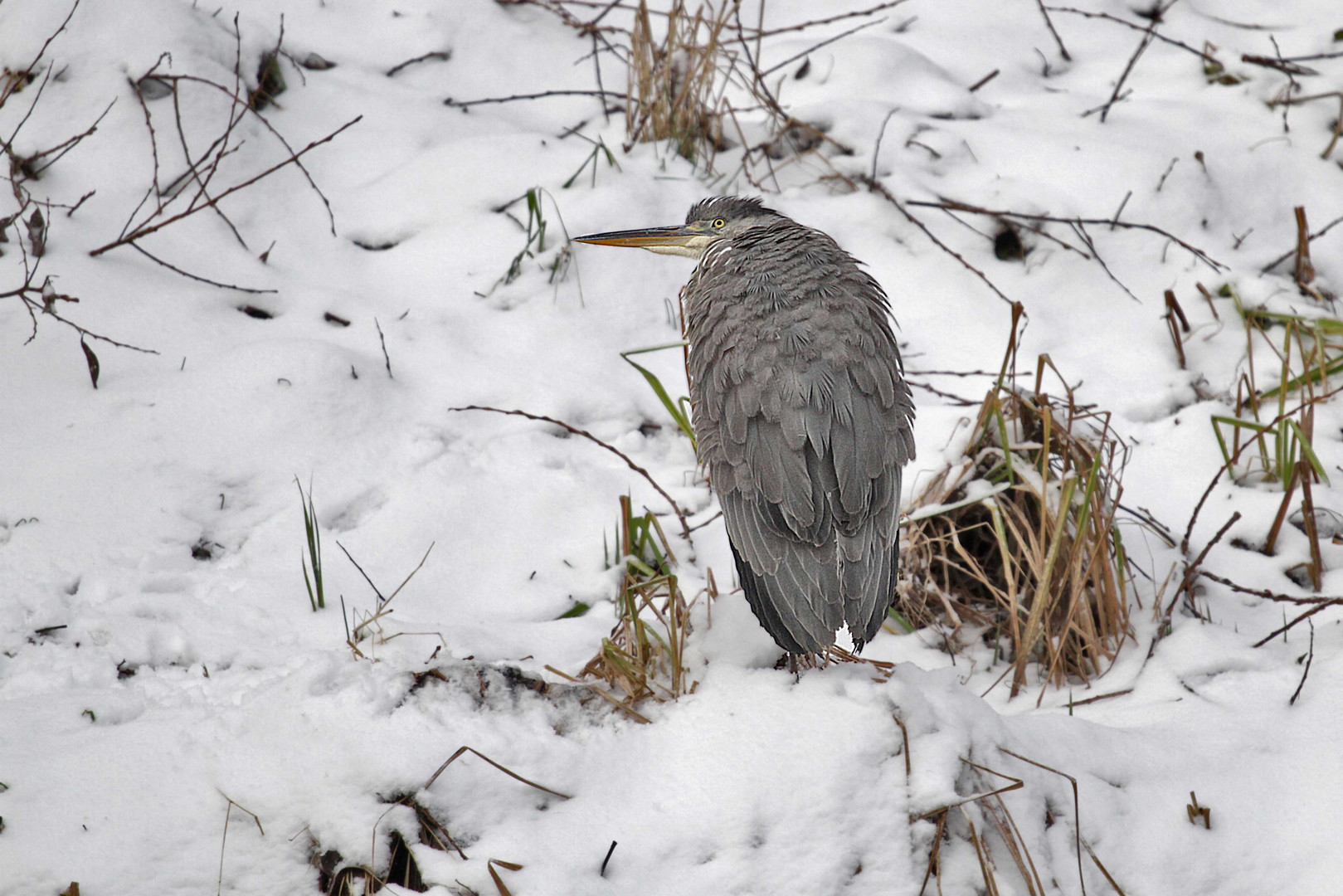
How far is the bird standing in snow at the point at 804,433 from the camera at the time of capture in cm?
193

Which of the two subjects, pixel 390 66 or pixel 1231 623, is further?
pixel 390 66

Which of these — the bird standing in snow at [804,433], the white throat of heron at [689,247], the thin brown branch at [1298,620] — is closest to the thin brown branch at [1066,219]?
the white throat of heron at [689,247]

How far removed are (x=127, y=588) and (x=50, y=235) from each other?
4.48 feet

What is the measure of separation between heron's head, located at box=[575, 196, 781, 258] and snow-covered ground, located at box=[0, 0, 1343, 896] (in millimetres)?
378

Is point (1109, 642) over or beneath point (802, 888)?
beneath

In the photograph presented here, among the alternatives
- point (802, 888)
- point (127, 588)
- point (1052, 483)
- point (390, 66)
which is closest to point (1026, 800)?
point (802, 888)

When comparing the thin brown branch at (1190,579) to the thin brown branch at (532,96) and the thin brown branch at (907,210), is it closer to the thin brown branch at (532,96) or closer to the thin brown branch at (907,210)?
the thin brown branch at (907,210)

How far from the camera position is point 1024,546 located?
2320 millimetres

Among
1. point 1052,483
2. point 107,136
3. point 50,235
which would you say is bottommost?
point 1052,483

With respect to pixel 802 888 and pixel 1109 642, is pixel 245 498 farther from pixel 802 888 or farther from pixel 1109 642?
pixel 1109 642

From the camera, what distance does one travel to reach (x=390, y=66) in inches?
158

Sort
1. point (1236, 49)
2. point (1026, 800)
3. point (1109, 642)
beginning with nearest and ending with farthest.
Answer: point (1026, 800), point (1109, 642), point (1236, 49)

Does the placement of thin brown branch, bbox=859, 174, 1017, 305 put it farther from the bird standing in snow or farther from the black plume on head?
the bird standing in snow

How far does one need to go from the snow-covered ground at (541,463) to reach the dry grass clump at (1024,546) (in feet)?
0.35
